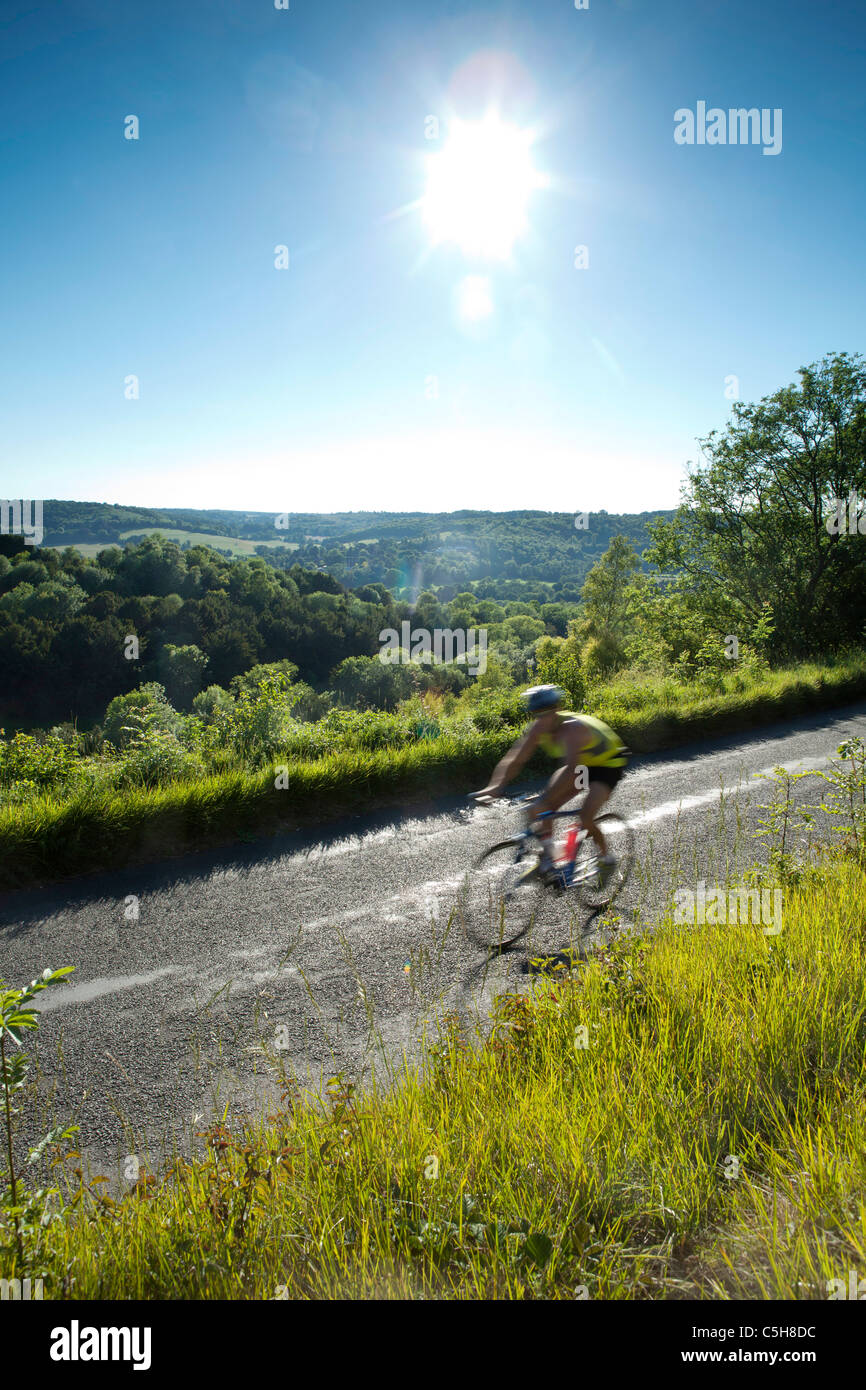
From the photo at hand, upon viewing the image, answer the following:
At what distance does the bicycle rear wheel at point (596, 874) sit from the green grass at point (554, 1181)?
224cm

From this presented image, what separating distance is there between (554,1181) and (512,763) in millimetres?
3622

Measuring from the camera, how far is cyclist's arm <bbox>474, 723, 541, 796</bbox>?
552 cm

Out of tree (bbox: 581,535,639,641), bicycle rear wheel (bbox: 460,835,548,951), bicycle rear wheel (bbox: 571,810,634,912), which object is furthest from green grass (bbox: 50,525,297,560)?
bicycle rear wheel (bbox: 571,810,634,912)

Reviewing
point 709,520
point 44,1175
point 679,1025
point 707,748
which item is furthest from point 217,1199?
point 709,520

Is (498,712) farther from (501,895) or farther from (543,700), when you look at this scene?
(501,895)

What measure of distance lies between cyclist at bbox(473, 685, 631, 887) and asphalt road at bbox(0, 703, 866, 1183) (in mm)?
649

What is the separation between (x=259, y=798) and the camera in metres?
7.26

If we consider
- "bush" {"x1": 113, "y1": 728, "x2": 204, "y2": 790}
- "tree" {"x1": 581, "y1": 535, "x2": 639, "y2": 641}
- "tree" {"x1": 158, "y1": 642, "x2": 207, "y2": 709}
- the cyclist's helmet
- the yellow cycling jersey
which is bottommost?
"tree" {"x1": 158, "y1": 642, "x2": 207, "y2": 709}

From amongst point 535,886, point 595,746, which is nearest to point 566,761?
point 595,746

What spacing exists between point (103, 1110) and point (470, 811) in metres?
5.09

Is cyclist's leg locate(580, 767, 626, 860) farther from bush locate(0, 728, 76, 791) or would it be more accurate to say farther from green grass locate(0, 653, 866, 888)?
bush locate(0, 728, 76, 791)

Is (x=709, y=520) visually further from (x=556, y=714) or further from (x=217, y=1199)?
(x=217, y=1199)

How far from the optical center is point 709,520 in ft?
87.8

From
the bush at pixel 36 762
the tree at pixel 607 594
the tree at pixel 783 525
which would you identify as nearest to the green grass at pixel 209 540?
the tree at pixel 607 594
